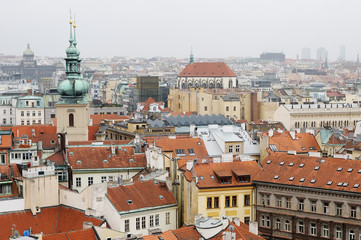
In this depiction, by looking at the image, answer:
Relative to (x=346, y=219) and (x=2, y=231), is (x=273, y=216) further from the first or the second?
(x=2, y=231)

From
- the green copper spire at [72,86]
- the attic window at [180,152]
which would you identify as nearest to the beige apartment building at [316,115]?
the green copper spire at [72,86]

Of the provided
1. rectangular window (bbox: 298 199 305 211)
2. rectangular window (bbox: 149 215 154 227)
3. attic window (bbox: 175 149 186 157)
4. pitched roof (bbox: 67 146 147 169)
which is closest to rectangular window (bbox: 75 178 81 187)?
pitched roof (bbox: 67 146 147 169)

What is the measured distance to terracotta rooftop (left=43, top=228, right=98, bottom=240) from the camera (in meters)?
57.1

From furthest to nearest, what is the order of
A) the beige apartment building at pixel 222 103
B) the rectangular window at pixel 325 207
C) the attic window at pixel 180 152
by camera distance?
the beige apartment building at pixel 222 103 < the attic window at pixel 180 152 < the rectangular window at pixel 325 207

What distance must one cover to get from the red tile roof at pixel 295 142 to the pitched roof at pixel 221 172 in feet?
46.9

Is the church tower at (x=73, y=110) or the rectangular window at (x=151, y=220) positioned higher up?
the church tower at (x=73, y=110)

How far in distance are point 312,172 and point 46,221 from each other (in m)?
26.0

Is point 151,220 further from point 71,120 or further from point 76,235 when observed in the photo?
point 71,120

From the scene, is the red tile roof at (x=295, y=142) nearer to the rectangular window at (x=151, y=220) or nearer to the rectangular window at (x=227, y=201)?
the rectangular window at (x=227, y=201)

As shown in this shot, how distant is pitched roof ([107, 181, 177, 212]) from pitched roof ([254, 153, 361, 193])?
31.5ft

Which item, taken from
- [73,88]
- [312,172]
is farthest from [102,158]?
[312,172]

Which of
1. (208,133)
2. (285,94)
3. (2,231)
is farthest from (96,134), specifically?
(285,94)

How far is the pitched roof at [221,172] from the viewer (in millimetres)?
73188

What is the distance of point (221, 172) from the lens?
74500mm
